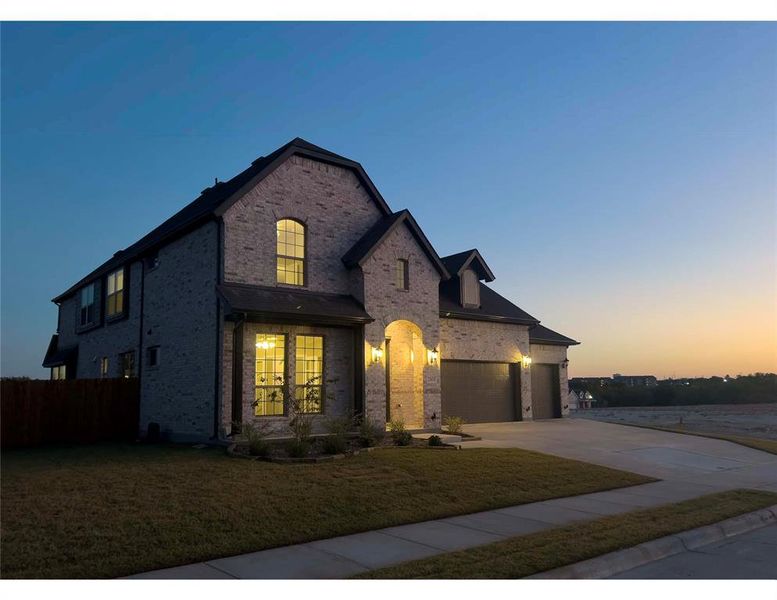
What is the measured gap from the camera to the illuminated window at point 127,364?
22109 millimetres

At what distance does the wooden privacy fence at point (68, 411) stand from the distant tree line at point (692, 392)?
4705 centimetres

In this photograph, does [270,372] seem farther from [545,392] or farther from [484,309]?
[545,392]

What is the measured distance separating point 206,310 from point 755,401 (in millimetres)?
61324

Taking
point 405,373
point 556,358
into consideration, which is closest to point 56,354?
point 405,373

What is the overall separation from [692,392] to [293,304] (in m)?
57.4

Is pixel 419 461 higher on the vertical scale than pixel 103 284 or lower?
lower

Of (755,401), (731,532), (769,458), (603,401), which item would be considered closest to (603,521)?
(731,532)

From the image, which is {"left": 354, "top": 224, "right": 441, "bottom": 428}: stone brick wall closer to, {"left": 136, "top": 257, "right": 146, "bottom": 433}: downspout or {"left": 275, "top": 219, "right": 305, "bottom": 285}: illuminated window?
{"left": 275, "top": 219, "right": 305, "bottom": 285}: illuminated window

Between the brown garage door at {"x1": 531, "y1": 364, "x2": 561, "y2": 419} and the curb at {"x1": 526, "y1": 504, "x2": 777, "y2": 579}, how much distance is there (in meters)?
17.4

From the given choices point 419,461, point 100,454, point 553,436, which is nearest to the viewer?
point 419,461

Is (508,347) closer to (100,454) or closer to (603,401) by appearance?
(100,454)

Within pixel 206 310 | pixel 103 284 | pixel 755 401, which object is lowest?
pixel 755 401

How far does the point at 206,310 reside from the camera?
17266mm

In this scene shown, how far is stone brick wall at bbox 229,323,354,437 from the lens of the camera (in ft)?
54.0
